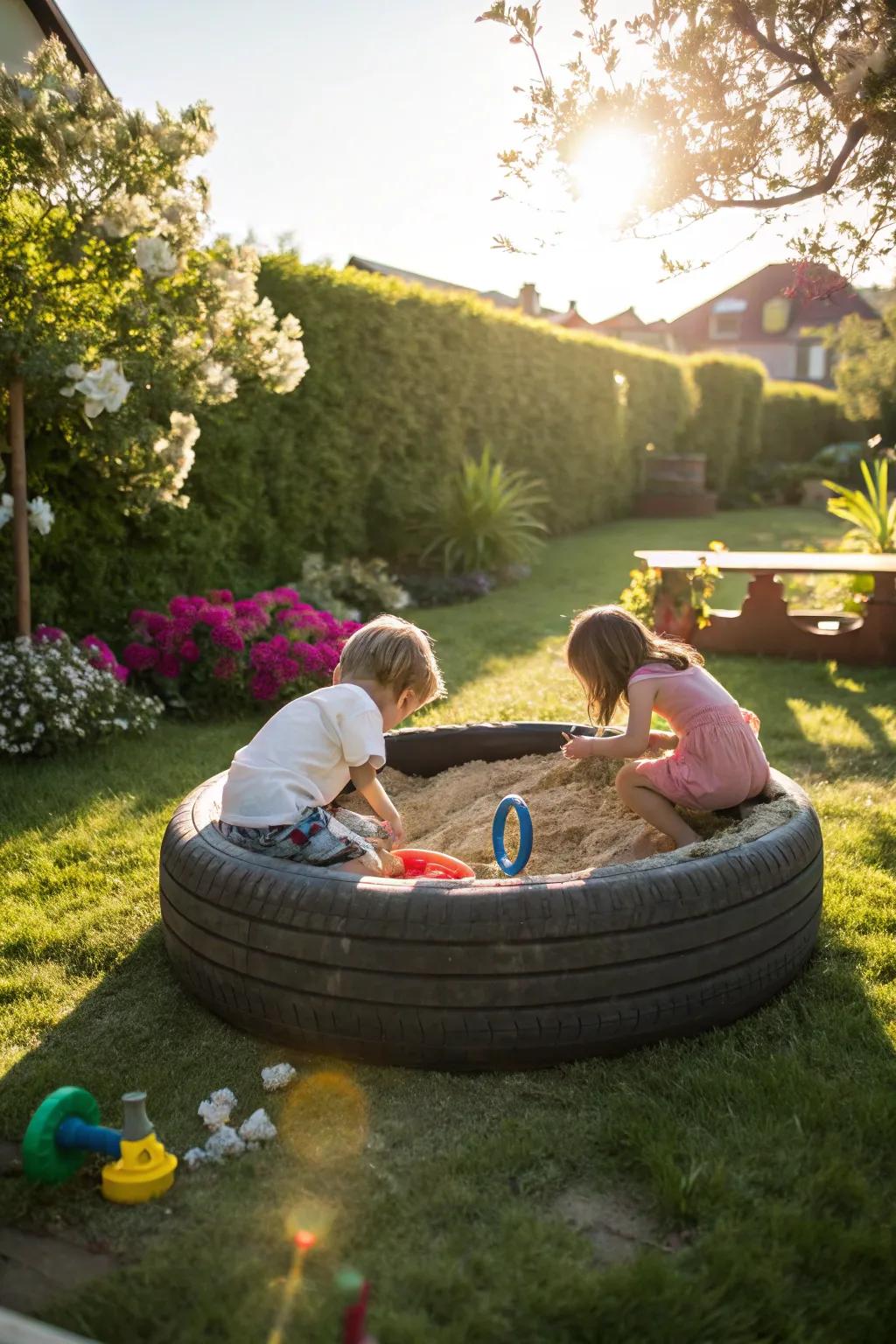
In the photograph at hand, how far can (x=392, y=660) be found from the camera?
3273mm

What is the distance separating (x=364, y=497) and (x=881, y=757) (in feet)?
20.6

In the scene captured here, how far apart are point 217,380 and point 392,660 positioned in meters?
3.04

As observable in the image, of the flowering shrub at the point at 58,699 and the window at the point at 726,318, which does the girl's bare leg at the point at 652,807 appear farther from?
the window at the point at 726,318

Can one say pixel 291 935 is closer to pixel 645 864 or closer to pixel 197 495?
pixel 645 864

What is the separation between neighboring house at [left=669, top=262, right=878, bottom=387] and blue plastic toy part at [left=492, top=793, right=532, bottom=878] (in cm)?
4675

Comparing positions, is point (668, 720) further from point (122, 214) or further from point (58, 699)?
point (122, 214)

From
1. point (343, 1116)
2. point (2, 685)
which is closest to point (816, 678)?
point (2, 685)

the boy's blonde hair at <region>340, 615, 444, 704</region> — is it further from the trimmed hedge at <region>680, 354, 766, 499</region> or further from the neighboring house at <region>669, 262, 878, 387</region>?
the neighboring house at <region>669, 262, 878, 387</region>

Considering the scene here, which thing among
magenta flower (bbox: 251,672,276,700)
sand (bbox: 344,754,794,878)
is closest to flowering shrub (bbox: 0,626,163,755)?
magenta flower (bbox: 251,672,276,700)

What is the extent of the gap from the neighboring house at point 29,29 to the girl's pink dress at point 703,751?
379 inches

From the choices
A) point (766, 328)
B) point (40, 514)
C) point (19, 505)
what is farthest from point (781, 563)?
point (766, 328)

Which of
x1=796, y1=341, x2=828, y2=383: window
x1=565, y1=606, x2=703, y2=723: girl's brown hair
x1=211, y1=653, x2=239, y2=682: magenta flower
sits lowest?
x1=211, y1=653, x2=239, y2=682: magenta flower

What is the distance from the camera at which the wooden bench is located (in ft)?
24.2

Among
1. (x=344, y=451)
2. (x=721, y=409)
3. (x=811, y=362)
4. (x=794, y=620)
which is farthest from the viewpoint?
(x=811, y=362)
